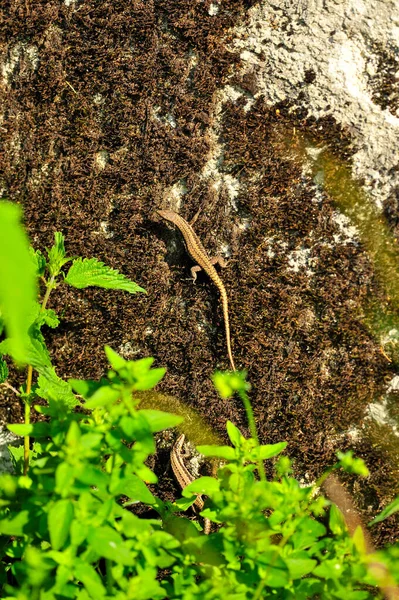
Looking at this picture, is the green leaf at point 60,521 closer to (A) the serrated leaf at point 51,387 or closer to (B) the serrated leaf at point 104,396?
(B) the serrated leaf at point 104,396

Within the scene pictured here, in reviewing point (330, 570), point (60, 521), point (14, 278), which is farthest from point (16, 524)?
point (14, 278)

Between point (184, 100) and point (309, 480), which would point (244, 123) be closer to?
point (184, 100)

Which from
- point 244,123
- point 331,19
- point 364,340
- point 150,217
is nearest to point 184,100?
point 244,123

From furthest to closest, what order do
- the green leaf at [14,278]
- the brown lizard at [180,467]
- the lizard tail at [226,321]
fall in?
the brown lizard at [180,467] → the lizard tail at [226,321] → the green leaf at [14,278]

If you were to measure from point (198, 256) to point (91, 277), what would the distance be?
71 cm

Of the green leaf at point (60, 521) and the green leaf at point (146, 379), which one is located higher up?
the green leaf at point (146, 379)

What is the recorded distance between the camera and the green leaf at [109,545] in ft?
5.89

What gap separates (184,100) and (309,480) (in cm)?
251

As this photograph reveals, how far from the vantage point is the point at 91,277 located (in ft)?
10.1

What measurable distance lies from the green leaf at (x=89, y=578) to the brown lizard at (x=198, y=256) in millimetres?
1928

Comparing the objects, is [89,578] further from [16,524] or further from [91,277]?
[91,277]

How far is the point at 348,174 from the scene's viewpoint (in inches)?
139

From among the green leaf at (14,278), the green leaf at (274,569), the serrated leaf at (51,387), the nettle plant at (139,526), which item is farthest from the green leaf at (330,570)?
the green leaf at (14,278)

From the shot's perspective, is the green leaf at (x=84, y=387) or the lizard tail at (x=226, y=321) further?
the lizard tail at (x=226, y=321)
